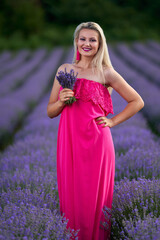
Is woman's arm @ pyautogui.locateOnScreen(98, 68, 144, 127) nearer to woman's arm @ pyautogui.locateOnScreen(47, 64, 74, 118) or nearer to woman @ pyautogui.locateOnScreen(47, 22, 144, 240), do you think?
woman @ pyautogui.locateOnScreen(47, 22, 144, 240)

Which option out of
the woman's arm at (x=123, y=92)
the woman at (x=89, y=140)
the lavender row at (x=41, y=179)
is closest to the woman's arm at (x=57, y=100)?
the woman at (x=89, y=140)

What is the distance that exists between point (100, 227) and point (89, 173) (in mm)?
356

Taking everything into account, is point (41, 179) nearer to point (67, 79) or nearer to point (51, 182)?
point (51, 182)

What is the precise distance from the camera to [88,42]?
5.92 ft

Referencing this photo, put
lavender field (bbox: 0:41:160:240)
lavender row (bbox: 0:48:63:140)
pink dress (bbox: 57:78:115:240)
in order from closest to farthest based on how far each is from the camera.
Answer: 1. lavender field (bbox: 0:41:160:240)
2. pink dress (bbox: 57:78:115:240)
3. lavender row (bbox: 0:48:63:140)

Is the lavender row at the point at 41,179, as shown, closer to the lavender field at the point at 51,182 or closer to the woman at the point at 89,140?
the lavender field at the point at 51,182

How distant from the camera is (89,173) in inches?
68.4

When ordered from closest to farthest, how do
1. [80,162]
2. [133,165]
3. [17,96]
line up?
[80,162]
[133,165]
[17,96]

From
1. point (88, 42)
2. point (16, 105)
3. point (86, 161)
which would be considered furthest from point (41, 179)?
point (16, 105)

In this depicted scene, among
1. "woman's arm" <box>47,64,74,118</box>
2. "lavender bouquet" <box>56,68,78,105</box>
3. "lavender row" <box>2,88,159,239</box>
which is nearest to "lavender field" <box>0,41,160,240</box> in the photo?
"lavender row" <box>2,88,159,239</box>

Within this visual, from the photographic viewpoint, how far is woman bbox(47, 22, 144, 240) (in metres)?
1.74

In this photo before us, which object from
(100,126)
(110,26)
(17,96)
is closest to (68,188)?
(100,126)

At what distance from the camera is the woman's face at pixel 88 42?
1809mm

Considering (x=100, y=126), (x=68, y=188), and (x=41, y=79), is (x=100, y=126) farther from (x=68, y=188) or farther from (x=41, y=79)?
(x=41, y=79)
